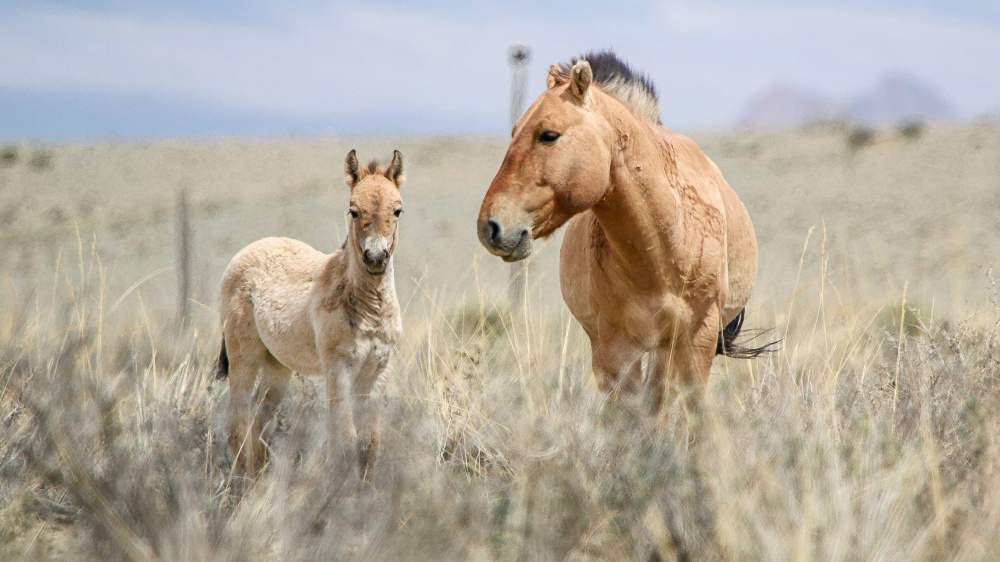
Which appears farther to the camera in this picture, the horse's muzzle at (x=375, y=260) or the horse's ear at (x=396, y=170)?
the horse's ear at (x=396, y=170)

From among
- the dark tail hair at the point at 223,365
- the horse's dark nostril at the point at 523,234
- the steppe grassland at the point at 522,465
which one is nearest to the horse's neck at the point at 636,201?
the horse's dark nostril at the point at 523,234

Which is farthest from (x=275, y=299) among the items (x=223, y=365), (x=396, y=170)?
(x=396, y=170)

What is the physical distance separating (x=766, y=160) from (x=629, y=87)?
27629 mm

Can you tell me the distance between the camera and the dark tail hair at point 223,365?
16.4 feet

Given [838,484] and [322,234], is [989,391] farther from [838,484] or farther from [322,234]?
[322,234]

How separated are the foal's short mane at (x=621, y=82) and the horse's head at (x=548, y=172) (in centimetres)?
38

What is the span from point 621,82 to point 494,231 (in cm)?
113

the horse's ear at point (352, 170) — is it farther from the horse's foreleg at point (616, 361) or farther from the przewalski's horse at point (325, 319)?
the horse's foreleg at point (616, 361)

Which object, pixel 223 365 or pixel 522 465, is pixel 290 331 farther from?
pixel 522 465

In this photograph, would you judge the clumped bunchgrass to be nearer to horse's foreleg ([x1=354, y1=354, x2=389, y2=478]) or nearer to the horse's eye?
horse's foreleg ([x1=354, y1=354, x2=389, y2=478])

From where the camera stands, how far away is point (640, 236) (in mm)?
3387

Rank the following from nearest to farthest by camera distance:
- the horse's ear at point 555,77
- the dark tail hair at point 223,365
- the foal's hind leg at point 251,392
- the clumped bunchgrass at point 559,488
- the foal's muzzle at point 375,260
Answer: the clumped bunchgrass at point 559,488
the horse's ear at point 555,77
the foal's muzzle at point 375,260
the foal's hind leg at point 251,392
the dark tail hair at point 223,365

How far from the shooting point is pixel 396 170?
4.45 metres

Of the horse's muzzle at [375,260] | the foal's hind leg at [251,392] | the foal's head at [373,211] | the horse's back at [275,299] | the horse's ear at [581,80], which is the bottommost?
the foal's hind leg at [251,392]
